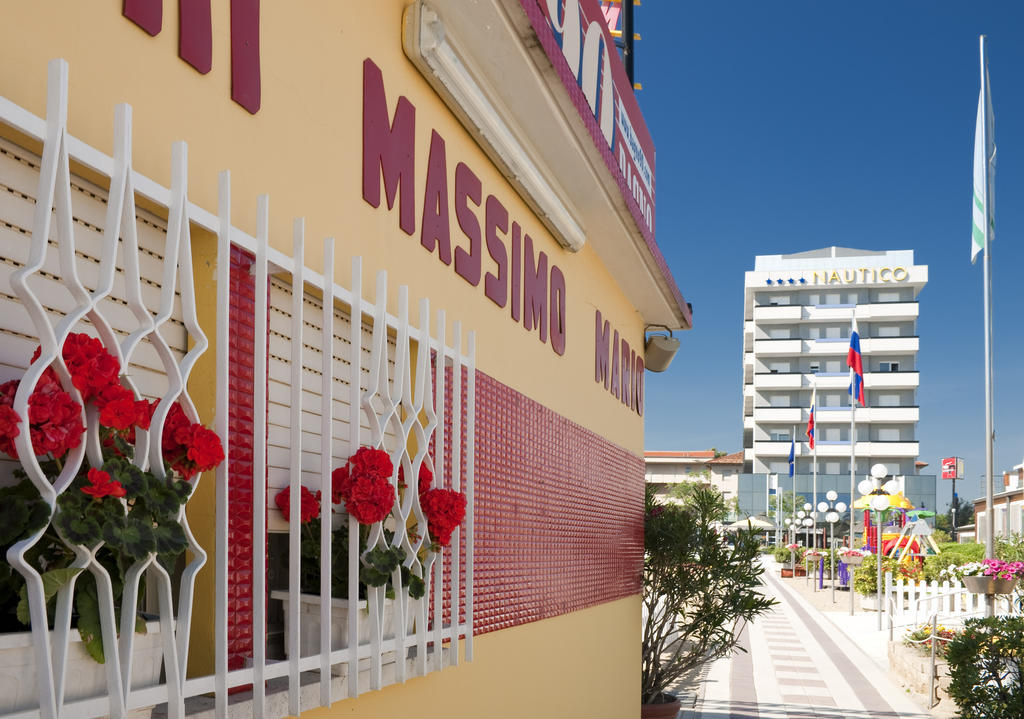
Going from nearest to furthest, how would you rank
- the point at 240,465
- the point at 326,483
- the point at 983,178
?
1. the point at 240,465
2. the point at 326,483
3. the point at 983,178

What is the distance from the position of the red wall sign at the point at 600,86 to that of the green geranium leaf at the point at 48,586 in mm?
3151

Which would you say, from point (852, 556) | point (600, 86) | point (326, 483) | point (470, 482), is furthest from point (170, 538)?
point (852, 556)

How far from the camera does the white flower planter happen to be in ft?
5.84

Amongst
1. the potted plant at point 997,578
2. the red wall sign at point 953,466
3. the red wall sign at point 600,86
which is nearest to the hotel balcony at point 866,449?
the red wall sign at point 953,466

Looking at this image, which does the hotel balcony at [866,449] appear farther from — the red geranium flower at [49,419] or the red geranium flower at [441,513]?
the red geranium flower at [49,419]

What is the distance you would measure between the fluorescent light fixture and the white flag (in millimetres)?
13648

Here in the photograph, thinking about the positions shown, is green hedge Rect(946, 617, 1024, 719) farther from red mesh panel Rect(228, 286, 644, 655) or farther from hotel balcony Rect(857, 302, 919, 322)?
hotel balcony Rect(857, 302, 919, 322)

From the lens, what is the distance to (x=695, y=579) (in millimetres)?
9695

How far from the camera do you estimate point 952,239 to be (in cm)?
10206

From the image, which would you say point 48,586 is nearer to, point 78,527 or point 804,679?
point 78,527

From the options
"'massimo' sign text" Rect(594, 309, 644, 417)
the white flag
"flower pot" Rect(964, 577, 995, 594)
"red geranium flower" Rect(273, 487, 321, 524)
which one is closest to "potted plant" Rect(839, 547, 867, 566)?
the white flag

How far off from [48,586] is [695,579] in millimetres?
8482

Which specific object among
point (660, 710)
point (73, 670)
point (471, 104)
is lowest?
point (660, 710)

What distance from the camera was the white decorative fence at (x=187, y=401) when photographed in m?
1.85
